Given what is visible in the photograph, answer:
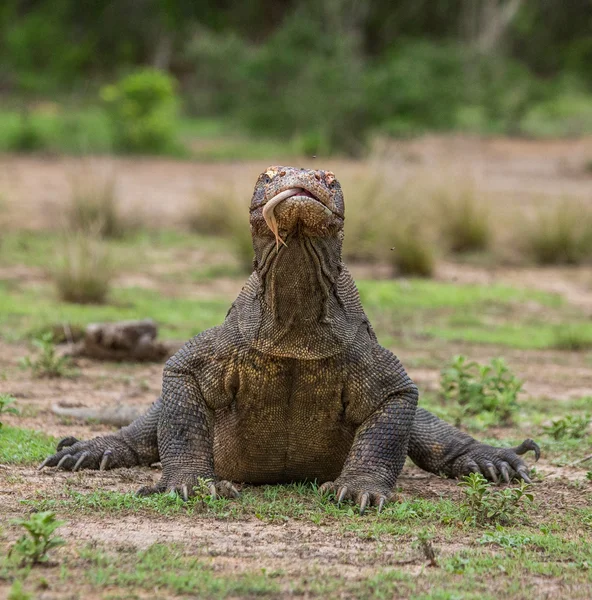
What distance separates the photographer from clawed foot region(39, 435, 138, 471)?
17.0 ft

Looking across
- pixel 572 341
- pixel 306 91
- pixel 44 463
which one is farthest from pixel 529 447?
pixel 306 91

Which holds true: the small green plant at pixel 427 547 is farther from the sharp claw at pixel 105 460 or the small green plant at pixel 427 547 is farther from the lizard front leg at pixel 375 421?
the sharp claw at pixel 105 460

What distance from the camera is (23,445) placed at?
217 inches

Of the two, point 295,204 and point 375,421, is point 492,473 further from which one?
point 295,204

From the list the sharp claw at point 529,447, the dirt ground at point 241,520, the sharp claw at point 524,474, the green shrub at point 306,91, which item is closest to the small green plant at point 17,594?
the dirt ground at point 241,520

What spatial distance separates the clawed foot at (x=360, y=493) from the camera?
453 cm

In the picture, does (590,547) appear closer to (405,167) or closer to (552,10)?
(405,167)

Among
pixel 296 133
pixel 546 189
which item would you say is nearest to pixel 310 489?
pixel 546 189

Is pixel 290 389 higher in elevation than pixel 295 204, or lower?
lower

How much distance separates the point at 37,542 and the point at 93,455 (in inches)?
66.5

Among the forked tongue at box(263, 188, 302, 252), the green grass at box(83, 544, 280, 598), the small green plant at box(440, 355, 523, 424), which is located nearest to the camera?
the green grass at box(83, 544, 280, 598)

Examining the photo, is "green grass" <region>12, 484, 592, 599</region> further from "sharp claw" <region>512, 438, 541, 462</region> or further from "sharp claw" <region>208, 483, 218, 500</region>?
"sharp claw" <region>512, 438, 541, 462</region>

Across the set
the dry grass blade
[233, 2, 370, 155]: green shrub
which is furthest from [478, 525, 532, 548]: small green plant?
[233, 2, 370, 155]: green shrub

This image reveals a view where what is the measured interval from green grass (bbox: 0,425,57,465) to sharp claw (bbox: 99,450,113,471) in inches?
11.7
